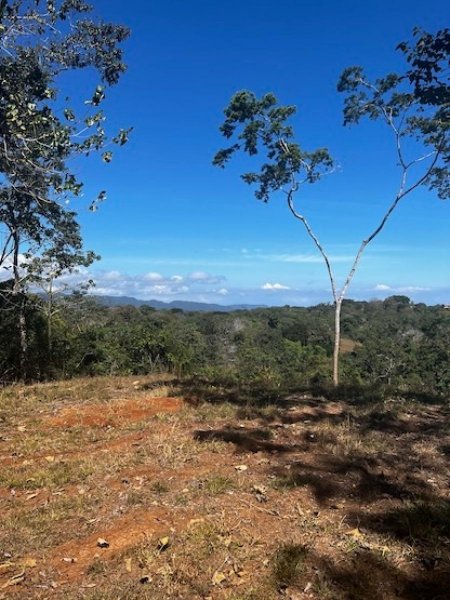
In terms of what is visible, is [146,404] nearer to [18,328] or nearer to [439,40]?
[439,40]

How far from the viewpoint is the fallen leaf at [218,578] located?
3.30m

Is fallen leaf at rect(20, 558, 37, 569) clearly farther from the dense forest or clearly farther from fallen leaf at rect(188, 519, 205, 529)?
the dense forest

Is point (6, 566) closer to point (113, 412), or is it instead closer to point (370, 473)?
point (370, 473)

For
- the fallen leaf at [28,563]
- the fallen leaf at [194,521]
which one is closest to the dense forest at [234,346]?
the fallen leaf at [194,521]

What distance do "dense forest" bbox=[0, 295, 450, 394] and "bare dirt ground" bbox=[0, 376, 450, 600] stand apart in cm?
326

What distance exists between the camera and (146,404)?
25.6 feet

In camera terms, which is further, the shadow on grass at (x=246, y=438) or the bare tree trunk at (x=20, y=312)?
the bare tree trunk at (x=20, y=312)

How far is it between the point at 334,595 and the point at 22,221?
1341 cm

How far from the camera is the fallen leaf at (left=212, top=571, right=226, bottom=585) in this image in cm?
330

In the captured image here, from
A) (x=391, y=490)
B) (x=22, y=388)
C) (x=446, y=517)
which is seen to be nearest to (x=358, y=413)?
(x=391, y=490)

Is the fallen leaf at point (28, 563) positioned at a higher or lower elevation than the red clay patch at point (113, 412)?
lower

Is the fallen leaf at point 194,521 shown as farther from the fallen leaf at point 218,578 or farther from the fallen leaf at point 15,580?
the fallen leaf at point 15,580

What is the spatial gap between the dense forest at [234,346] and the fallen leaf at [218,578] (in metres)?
6.08

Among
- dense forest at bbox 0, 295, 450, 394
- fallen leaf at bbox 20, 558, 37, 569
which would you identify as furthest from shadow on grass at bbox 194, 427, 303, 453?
dense forest at bbox 0, 295, 450, 394
